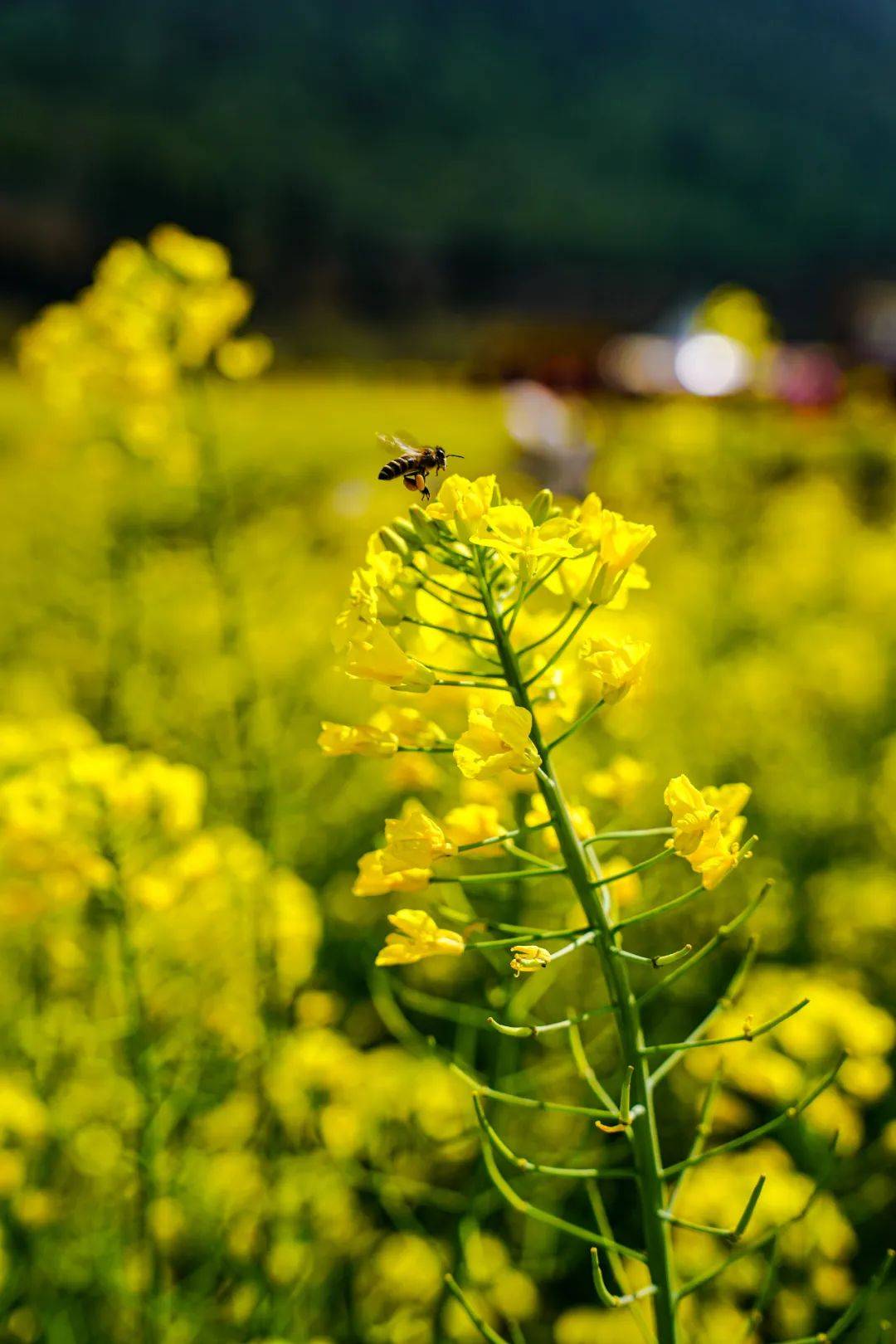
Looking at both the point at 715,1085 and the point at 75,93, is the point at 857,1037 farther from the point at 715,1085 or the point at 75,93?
the point at 75,93

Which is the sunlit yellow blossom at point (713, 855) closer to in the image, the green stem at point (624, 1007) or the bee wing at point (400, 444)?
the green stem at point (624, 1007)

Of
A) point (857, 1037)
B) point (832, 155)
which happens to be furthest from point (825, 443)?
point (832, 155)

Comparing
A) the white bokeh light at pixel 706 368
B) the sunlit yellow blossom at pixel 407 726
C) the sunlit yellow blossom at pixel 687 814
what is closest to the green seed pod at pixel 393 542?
the sunlit yellow blossom at pixel 407 726

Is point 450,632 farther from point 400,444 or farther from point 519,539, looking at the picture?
point 400,444

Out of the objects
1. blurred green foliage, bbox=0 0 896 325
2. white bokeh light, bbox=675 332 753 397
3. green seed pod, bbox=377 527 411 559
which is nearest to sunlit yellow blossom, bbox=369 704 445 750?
green seed pod, bbox=377 527 411 559

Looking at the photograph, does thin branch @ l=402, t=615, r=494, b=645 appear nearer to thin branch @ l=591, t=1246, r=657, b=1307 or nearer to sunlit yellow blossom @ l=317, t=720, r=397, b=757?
sunlit yellow blossom @ l=317, t=720, r=397, b=757

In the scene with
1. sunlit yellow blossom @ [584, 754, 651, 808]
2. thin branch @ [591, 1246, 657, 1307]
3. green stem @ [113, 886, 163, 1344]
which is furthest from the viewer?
green stem @ [113, 886, 163, 1344]

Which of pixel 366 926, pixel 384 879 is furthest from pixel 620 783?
pixel 366 926
